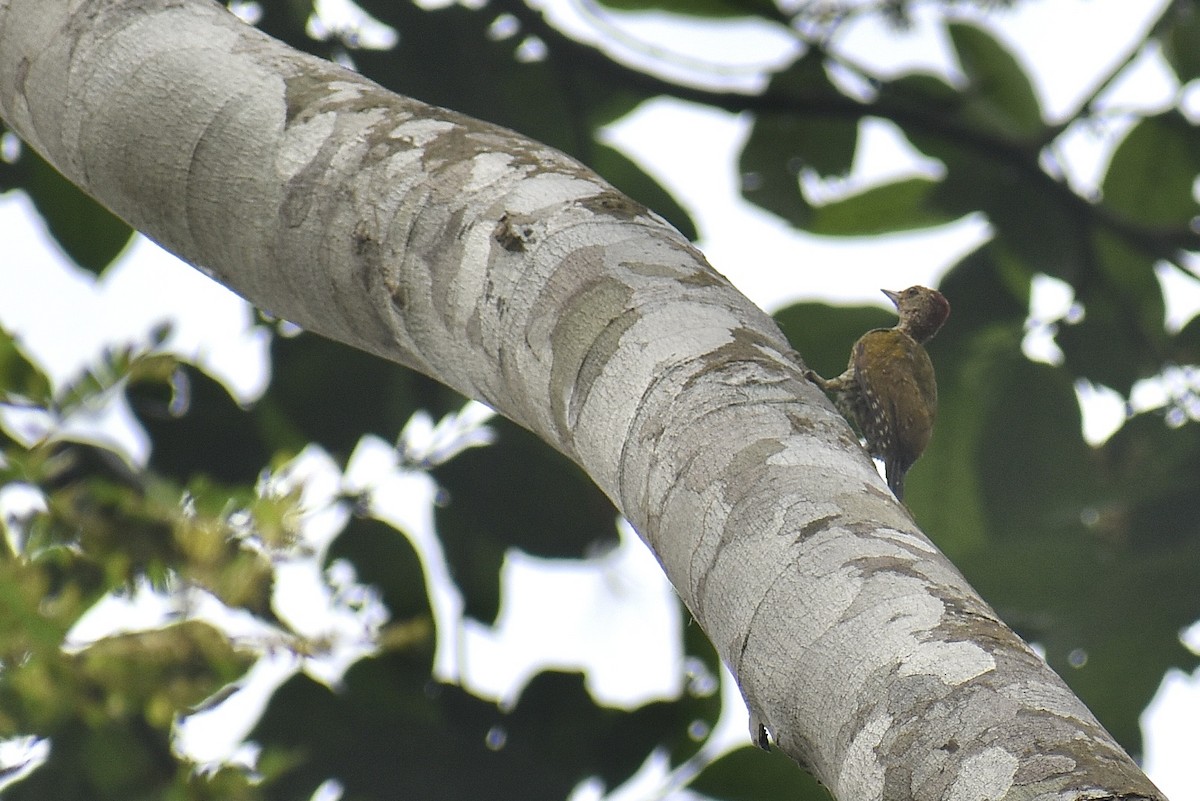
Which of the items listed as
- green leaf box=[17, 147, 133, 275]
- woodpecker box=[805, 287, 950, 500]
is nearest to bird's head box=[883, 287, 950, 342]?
woodpecker box=[805, 287, 950, 500]

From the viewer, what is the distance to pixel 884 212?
3.01 metres

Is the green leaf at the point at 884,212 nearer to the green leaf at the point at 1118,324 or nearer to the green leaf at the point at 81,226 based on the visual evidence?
the green leaf at the point at 1118,324

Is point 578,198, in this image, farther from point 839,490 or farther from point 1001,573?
A: point 1001,573

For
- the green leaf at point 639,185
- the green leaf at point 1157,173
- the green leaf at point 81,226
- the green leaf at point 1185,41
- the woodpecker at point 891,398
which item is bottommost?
the green leaf at point 81,226

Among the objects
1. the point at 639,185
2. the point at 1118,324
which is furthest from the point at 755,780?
the point at 1118,324

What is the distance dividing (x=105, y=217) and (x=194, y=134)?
4.43 ft

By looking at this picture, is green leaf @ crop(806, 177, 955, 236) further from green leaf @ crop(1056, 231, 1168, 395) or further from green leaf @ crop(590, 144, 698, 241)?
green leaf @ crop(590, 144, 698, 241)

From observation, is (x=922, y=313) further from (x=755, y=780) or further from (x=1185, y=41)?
(x=1185, y=41)

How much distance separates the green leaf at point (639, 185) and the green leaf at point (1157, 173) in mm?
1172

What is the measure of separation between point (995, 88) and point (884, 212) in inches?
17.3

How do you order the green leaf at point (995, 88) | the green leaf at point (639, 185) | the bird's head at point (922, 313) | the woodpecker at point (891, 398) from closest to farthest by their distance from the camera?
the woodpecker at point (891, 398) → the bird's head at point (922, 313) → the green leaf at point (639, 185) → the green leaf at point (995, 88)

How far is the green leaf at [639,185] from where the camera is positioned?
8.50 ft

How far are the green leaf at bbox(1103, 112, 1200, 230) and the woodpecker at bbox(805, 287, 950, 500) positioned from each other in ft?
4.77

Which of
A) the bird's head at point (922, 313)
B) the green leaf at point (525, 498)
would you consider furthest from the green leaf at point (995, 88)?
the green leaf at point (525, 498)
